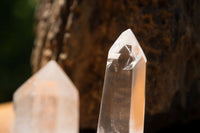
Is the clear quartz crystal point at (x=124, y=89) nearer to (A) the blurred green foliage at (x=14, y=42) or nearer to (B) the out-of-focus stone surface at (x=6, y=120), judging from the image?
(B) the out-of-focus stone surface at (x=6, y=120)

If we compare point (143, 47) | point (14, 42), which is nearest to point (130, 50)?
point (143, 47)

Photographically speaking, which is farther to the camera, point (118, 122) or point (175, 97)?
point (175, 97)

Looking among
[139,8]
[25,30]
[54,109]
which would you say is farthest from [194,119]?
[25,30]

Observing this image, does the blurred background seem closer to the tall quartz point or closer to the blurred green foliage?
the tall quartz point

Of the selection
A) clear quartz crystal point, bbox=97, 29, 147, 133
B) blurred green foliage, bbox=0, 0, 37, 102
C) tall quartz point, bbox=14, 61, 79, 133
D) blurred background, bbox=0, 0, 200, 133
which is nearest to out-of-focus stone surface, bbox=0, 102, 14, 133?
blurred background, bbox=0, 0, 200, 133

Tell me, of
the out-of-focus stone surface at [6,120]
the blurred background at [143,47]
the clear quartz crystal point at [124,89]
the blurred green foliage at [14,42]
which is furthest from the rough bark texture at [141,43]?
the blurred green foliage at [14,42]

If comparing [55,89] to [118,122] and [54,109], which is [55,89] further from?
[118,122]
